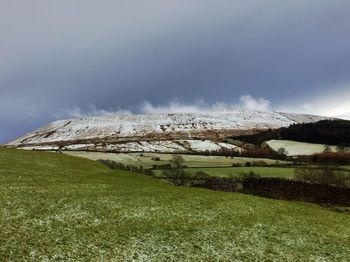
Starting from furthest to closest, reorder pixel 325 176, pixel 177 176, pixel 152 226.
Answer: pixel 177 176
pixel 325 176
pixel 152 226

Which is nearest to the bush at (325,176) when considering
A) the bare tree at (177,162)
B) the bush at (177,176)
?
the bush at (177,176)

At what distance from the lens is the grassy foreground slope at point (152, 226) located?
2783 centimetres

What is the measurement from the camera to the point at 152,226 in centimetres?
3375

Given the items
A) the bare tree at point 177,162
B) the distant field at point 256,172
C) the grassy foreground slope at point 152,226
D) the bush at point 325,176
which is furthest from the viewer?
the bare tree at point 177,162

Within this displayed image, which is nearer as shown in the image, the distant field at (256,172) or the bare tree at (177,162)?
the distant field at (256,172)

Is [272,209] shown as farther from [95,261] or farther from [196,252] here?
[95,261]

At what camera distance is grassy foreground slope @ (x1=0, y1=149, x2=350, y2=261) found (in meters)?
27.8

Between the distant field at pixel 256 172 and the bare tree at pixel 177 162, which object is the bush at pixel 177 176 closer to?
the distant field at pixel 256 172

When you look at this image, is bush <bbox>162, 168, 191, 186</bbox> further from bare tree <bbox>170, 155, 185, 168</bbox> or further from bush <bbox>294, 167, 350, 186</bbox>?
bush <bbox>294, 167, 350, 186</bbox>

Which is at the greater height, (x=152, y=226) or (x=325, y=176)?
(x=152, y=226)

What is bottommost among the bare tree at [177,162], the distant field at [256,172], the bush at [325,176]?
the bush at [325,176]

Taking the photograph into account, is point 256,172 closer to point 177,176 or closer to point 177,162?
point 177,176

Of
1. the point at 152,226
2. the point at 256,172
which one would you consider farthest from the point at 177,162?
the point at 152,226

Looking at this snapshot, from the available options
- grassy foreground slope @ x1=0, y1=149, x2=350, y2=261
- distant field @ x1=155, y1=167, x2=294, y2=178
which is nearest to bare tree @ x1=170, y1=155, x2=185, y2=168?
distant field @ x1=155, y1=167, x2=294, y2=178
